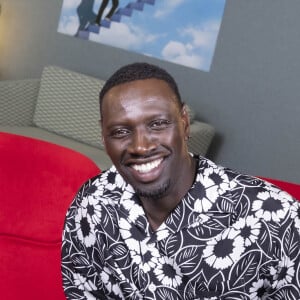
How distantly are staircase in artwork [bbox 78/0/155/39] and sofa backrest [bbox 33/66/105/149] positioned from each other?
46 centimetres

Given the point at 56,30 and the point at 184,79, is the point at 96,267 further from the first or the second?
the point at 56,30

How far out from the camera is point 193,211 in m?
1.16

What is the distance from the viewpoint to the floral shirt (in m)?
1.10

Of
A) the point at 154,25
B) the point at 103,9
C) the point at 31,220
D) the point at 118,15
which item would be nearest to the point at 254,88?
the point at 154,25

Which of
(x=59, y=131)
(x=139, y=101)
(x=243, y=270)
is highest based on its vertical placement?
(x=139, y=101)

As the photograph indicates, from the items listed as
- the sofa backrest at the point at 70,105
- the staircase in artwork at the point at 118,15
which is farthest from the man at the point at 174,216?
the staircase in artwork at the point at 118,15

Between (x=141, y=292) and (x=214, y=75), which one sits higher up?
(x=214, y=75)

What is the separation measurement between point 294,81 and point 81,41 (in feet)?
5.54

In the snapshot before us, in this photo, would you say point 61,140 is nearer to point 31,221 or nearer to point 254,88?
point 254,88

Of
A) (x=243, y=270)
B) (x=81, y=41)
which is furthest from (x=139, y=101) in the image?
(x=81, y=41)

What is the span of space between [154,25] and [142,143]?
276cm

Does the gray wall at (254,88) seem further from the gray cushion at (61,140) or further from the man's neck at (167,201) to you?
the man's neck at (167,201)

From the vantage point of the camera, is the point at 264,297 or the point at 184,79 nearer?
the point at 264,297

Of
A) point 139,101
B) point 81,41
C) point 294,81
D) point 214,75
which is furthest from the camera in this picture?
point 81,41
